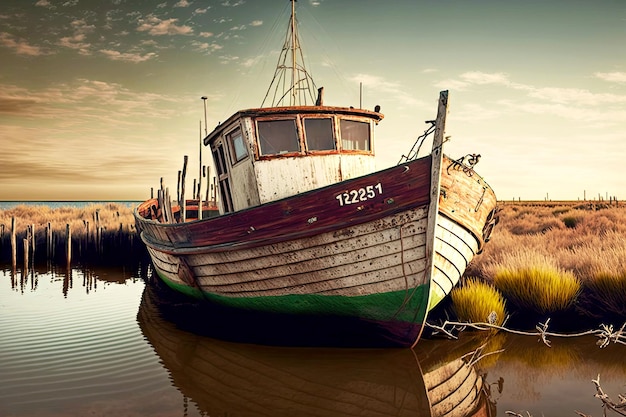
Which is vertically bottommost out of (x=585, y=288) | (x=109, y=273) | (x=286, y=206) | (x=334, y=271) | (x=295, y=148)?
(x=109, y=273)

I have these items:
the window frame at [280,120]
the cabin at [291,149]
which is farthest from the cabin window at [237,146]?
the window frame at [280,120]

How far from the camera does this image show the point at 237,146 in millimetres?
8656

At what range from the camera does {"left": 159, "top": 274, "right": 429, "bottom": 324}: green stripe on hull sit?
6582mm

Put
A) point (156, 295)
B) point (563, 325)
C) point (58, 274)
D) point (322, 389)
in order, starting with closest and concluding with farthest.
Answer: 1. point (322, 389)
2. point (563, 325)
3. point (156, 295)
4. point (58, 274)

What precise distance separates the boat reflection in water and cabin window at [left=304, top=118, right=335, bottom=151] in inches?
137

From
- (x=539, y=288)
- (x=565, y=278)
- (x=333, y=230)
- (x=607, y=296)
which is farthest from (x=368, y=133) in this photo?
(x=607, y=296)

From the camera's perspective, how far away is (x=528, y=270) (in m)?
8.74

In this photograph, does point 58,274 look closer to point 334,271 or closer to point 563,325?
point 334,271

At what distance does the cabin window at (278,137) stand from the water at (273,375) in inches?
133

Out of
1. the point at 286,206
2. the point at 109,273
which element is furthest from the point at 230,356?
the point at 109,273

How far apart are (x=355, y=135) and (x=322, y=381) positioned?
4616mm

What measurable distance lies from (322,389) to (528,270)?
509 cm

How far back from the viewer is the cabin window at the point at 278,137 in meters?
8.14

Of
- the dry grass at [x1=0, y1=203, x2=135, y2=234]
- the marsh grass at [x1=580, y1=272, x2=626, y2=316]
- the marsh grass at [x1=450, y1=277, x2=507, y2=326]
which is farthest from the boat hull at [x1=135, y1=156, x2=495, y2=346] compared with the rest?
the dry grass at [x1=0, y1=203, x2=135, y2=234]
